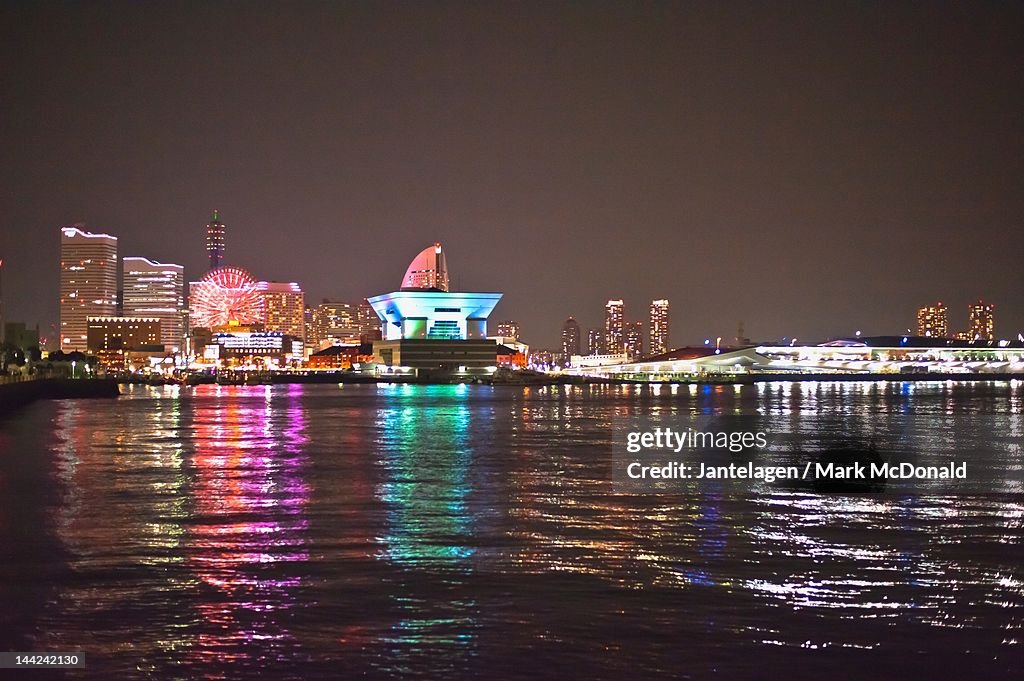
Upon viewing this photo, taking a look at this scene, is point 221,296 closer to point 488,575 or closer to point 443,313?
point 443,313

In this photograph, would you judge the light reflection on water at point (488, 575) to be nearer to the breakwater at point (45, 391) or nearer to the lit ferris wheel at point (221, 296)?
the breakwater at point (45, 391)

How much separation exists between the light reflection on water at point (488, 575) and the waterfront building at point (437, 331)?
142249 mm

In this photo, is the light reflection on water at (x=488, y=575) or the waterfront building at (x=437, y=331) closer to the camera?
the light reflection on water at (x=488, y=575)

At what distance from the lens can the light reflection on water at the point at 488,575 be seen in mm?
9344

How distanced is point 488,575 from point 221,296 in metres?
165

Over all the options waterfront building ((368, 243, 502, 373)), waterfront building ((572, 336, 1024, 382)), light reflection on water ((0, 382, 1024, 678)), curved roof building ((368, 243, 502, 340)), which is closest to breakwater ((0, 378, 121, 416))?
light reflection on water ((0, 382, 1024, 678))

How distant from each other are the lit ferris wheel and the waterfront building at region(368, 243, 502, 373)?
2222 cm

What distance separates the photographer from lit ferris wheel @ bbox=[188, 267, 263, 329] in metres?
171

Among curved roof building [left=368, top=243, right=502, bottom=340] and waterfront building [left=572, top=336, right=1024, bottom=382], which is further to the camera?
waterfront building [left=572, top=336, right=1024, bottom=382]

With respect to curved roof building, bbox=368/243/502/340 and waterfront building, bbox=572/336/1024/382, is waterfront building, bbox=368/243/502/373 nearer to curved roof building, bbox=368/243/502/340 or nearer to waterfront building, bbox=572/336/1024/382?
curved roof building, bbox=368/243/502/340

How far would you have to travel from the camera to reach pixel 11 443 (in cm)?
3369

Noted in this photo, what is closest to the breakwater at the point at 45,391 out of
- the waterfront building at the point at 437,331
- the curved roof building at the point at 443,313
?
the waterfront building at the point at 437,331

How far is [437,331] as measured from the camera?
175875 millimetres

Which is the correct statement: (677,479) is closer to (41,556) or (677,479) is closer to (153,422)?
(41,556)
